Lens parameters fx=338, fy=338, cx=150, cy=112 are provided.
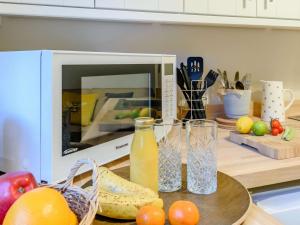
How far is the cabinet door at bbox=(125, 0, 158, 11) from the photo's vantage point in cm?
117

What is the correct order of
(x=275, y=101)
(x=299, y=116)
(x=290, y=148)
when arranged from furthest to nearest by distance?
(x=299, y=116) < (x=275, y=101) < (x=290, y=148)

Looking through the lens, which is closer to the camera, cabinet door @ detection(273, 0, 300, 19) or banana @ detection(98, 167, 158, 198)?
banana @ detection(98, 167, 158, 198)

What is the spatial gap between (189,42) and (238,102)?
0.38 meters

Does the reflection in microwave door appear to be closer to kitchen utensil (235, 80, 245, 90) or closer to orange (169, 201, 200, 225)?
orange (169, 201, 200, 225)

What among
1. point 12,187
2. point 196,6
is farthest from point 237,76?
point 12,187

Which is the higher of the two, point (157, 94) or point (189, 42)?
point (189, 42)

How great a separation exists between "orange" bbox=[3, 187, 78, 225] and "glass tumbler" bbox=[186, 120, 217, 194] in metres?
0.35

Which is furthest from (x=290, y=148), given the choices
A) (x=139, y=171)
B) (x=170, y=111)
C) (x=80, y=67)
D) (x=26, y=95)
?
(x=26, y=95)

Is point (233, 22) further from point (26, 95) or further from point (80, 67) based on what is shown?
point (26, 95)

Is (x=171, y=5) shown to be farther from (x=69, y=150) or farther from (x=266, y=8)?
(x=69, y=150)

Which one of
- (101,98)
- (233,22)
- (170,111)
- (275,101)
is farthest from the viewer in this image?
(275,101)

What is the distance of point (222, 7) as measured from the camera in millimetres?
1347

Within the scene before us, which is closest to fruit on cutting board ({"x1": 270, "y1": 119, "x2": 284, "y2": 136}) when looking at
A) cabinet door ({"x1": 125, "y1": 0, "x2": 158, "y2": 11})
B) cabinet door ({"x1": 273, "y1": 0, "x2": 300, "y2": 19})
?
cabinet door ({"x1": 273, "y1": 0, "x2": 300, "y2": 19})

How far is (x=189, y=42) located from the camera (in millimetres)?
1655
